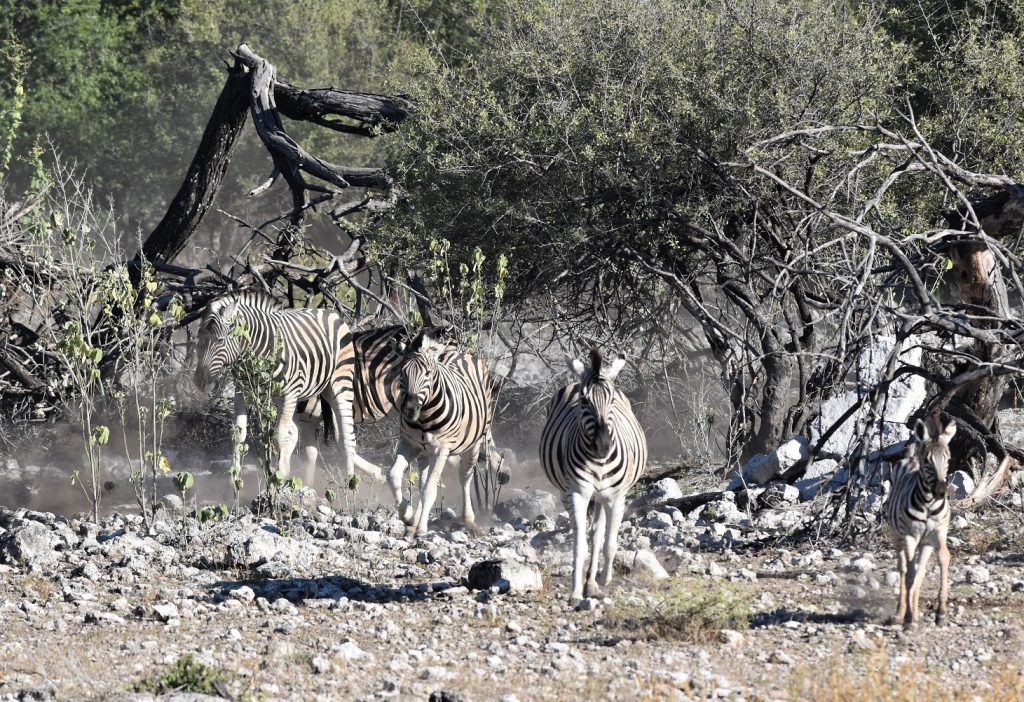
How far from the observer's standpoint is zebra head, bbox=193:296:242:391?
1306cm

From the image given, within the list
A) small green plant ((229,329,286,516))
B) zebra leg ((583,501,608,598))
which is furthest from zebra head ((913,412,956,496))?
small green plant ((229,329,286,516))

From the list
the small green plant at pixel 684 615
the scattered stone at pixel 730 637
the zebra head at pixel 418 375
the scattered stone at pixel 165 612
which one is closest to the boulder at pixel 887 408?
the zebra head at pixel 418 375

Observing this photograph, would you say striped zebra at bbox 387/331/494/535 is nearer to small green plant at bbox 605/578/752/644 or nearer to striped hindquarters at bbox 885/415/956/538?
small green plant at bbox 605/578/752/644

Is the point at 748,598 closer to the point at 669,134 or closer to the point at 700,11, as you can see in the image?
the point at 669,134

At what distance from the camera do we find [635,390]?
1739cm

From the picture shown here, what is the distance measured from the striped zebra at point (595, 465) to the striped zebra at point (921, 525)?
1.80m

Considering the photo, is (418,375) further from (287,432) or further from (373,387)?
(373,387)

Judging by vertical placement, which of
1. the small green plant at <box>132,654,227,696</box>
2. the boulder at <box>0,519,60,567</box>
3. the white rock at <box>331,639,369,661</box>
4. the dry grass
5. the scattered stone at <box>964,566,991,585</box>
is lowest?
the boulder at <box>0,519,60,567</box>

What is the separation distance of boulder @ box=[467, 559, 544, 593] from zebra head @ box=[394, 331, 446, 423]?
2.41m

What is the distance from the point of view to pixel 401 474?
11.6 meters

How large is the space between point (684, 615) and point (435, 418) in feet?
13.5

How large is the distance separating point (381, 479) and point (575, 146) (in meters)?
3.77

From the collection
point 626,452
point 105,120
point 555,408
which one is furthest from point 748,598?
point 105,120

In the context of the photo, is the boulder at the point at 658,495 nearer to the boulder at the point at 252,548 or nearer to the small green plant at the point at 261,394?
the small green plant at the point at 261,394
